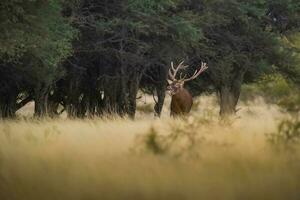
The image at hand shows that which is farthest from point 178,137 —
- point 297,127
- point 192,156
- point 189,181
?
point 189,181

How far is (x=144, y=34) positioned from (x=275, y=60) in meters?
7.48

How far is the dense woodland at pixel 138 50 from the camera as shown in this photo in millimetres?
22047

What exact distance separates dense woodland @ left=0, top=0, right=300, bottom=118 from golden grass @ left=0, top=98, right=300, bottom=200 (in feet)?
27.2

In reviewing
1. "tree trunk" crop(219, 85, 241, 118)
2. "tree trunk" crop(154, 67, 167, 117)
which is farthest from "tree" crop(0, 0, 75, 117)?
"tree trunk" crop(219, 85, 241, 118)

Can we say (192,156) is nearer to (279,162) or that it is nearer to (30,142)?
(279,162)

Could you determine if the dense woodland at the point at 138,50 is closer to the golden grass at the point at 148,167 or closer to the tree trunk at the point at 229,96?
the tree trunk at the point at 229,96

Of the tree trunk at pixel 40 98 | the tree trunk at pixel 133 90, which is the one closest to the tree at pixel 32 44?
the tree trunk at pixel 40 98

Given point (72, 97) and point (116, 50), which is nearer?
point (116, 50)

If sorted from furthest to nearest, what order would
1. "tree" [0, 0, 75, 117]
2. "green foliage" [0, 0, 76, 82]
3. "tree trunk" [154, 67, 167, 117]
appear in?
"tree trunk" [154, 67, 167, 117]
"tree" [0, 0, 75, 117]
"green foliage" [0, 0, 76, 82]

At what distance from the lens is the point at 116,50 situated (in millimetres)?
24328

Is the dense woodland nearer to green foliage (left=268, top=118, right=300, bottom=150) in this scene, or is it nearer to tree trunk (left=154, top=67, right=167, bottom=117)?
tree trunk (left=154, top=67, right=167, bottom=117)

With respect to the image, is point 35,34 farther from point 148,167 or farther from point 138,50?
point 148,167

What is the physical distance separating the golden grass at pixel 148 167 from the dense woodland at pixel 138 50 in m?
8.30

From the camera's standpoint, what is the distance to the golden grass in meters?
7.21
